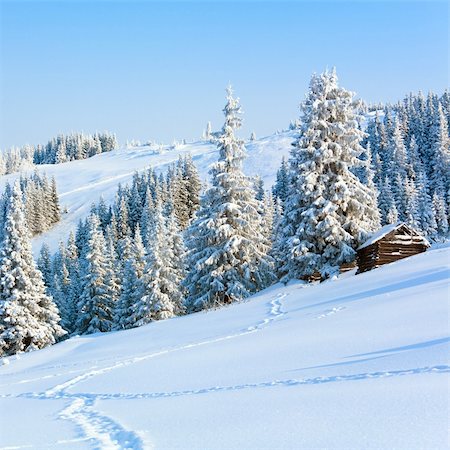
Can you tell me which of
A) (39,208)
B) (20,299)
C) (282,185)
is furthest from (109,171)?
(20,299)

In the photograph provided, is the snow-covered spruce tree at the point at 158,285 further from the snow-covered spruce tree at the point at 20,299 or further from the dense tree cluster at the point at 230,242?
the snow-covered spruce tree at the point at 20,299

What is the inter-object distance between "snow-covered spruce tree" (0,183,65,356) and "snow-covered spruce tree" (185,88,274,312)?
1129 cm

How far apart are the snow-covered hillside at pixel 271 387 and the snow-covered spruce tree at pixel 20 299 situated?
69.0ft

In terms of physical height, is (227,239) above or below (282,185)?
below

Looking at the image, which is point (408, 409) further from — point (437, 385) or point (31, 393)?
point (31, 393)

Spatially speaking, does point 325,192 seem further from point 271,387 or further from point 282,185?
point 282,185

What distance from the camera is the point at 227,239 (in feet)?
96.0

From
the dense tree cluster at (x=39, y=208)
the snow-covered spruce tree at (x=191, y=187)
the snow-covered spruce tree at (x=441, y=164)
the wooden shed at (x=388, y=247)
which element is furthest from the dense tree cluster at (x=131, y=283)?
the snow-covered spruce tree at (x=441, y=164)

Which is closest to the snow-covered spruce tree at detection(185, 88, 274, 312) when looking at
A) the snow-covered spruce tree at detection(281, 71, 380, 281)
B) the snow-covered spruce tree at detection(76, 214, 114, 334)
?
the snow-covered spruce tree at detection(281, 71, 380, 281)

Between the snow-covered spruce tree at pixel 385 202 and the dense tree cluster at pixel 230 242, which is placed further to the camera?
the snow-covered spruce tree at pixel 385 202

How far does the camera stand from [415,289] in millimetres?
13305

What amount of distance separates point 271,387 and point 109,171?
568 ft

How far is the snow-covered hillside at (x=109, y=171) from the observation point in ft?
423

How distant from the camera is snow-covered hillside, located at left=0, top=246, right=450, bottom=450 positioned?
4641 millimetres
